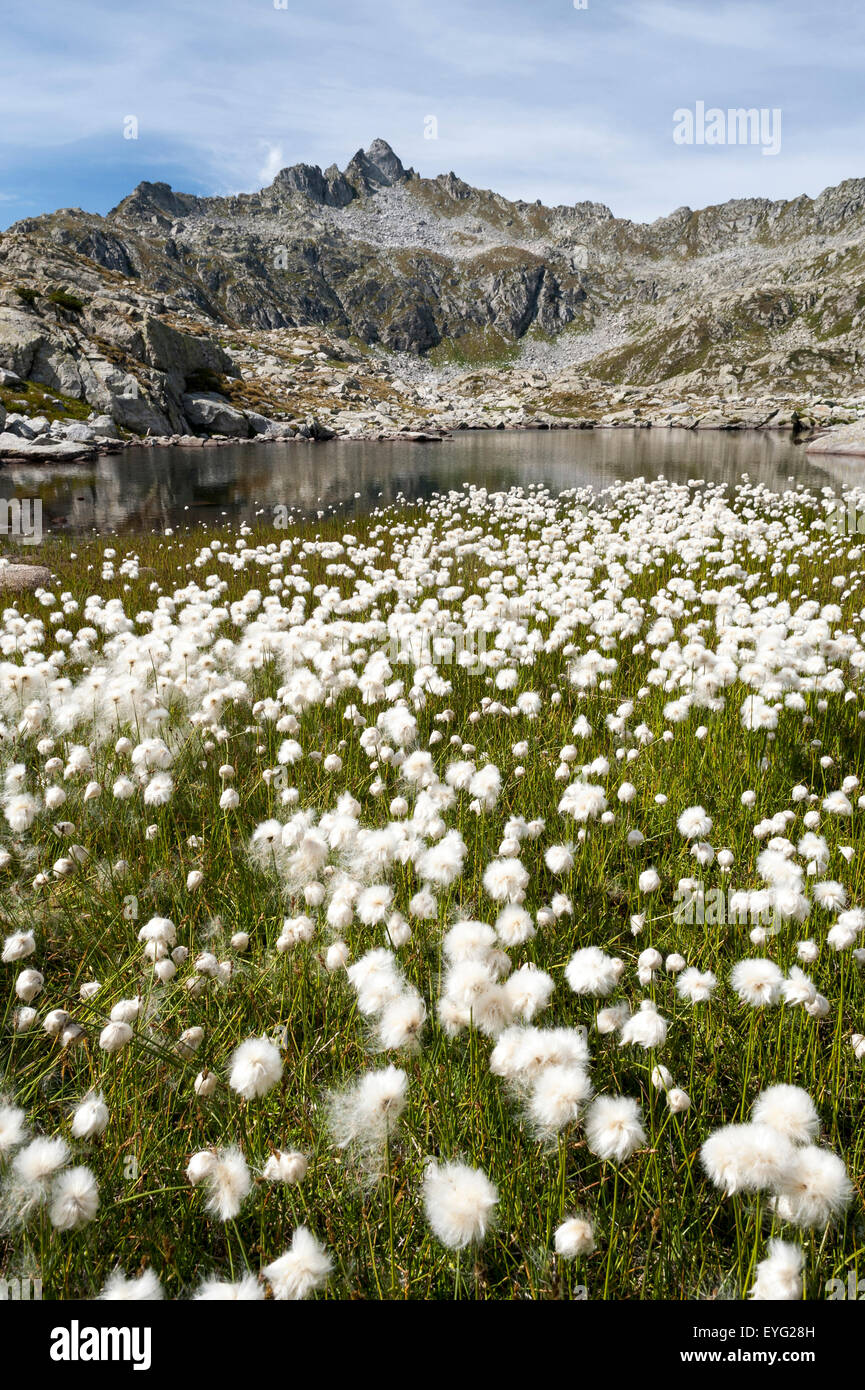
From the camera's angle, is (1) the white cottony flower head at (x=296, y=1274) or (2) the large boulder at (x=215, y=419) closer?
(1) the white cottony flower head at (x=296, y=1274)

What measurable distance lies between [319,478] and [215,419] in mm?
54785

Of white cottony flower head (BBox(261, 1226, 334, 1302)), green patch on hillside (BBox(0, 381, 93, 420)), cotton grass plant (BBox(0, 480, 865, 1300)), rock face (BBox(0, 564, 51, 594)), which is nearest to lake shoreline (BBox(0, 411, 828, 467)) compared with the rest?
green patch on hillside (BBox(0, 381, 93, 420))

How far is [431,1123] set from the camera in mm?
2635

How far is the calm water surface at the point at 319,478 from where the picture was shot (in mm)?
23734

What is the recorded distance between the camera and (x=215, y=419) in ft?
263

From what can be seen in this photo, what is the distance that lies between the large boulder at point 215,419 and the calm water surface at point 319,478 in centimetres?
3568

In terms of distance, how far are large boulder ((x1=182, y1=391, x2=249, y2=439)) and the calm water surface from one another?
117 ft

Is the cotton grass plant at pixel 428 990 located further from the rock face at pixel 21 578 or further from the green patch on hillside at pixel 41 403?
the green patch on hillside at pixel 41 403

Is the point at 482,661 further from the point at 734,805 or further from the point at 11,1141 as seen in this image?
the point at 11,1141

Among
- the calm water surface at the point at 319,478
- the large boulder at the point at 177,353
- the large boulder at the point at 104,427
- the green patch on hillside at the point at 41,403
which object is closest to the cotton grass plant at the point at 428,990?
the calm water surface at the point at 319,478

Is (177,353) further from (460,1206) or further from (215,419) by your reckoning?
(460,1206)

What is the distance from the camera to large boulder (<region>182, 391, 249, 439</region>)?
8019 centimetres

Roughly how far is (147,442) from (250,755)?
6993cm
